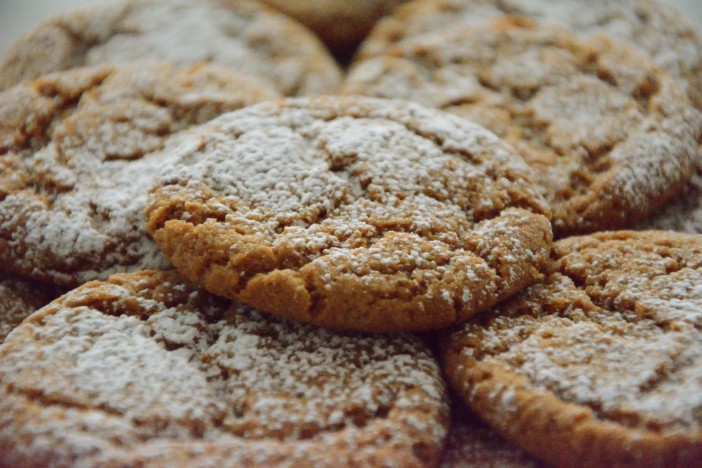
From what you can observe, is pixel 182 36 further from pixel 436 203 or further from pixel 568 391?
Answer: pixel 568 391

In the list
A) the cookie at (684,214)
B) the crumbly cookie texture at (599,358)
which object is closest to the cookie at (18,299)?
the crumbly cookie texture at (599,358)

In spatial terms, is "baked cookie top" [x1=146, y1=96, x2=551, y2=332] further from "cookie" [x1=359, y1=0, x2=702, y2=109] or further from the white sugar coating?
"cookie" [x1=359, y1=0, x2=702, y2=109]

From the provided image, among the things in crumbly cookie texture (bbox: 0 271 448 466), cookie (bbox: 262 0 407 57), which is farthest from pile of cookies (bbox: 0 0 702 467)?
cookie (bbox: 262 0 407 57)

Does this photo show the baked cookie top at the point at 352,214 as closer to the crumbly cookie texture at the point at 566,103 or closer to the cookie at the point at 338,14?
the crumbly cookie texture at the point at 566,103

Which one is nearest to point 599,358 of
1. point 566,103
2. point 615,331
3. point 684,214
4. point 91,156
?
point 615,331

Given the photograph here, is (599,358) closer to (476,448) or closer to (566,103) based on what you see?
(476,448)

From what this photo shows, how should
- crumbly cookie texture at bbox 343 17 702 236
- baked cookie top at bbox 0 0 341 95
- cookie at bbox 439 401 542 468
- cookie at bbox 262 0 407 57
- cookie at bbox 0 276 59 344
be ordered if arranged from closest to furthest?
cookie at bbox 439 401 542 468 → cookie at bbox 0 276 59 344 → crumbly cookie texture at bbox 343 17 702 236 → baked cookie top at bbox 0 0 341 95 → cookie at bbox 262 0 407 57


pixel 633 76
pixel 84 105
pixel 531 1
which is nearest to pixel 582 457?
pixel 633 76
